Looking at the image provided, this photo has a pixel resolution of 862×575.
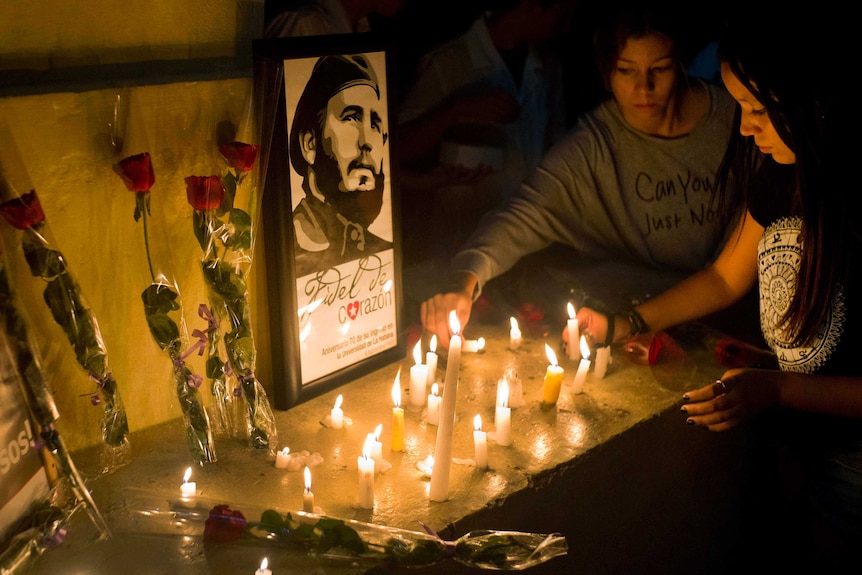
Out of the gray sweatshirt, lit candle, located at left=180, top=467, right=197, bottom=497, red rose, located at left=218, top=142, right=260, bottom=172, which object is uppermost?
red rose, located at left=218, top=142, right=260, bottom=172

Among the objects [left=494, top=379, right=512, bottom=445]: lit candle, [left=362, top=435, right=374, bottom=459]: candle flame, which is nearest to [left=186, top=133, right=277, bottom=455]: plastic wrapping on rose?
[left=362, top=435, right=374, bottom=459]: candle flame

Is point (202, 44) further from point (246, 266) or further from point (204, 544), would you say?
point (204, 544)

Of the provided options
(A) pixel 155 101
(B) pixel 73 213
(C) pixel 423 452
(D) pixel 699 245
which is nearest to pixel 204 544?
(C) pixel 423 452

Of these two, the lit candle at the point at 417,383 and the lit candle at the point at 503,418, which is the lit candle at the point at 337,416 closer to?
the lit candle at the point at 417,383

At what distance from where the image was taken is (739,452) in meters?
2.72

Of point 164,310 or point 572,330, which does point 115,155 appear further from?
point 572,330

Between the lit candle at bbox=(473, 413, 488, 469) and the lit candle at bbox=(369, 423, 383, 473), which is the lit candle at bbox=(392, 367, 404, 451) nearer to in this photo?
the lit candle at bbox=(369, 423, 383, 473)

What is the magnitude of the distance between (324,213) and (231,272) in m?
0.36

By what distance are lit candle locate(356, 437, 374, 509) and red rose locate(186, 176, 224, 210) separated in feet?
2.27

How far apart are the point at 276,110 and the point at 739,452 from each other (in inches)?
72.0

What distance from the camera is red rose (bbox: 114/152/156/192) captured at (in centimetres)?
181

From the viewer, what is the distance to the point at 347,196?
234 cm

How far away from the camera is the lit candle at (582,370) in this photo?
250 centimetres

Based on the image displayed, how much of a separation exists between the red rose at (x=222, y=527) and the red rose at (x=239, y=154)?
2.65 feet
